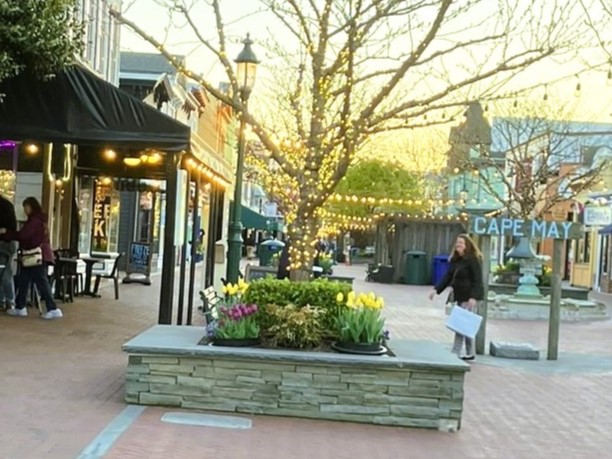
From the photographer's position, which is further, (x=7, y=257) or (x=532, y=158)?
(x=532, y=158)

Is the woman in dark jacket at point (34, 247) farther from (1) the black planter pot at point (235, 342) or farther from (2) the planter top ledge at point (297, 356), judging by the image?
(1) the black planter pot at point (235, 342)

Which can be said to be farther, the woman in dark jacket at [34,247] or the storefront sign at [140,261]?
the storefront sign at [140,261]

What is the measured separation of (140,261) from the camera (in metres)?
21.0

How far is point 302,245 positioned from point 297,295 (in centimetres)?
166

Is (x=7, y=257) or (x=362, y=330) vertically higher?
(x=7, y=257)

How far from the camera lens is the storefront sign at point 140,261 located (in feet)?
68.3

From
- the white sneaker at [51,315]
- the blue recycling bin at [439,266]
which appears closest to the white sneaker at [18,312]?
the white sneaker at [51,315]

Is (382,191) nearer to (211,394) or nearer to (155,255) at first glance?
(155,255)

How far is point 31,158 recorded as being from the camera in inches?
619

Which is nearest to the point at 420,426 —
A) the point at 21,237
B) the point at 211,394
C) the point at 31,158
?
the point at 211,394

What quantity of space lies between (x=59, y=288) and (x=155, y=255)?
1265 centimetres

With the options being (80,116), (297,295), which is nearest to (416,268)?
(80,116)

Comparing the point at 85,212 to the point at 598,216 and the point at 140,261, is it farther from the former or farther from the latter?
the point at 598,216

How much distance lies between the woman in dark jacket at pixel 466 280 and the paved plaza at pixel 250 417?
38 cm
